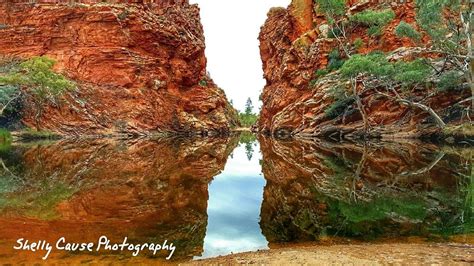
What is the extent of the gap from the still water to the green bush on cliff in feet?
99.9

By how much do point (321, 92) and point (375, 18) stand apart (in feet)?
33.1

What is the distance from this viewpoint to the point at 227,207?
38.1ft

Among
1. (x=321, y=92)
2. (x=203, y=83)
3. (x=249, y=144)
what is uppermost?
(x=203, y=83)

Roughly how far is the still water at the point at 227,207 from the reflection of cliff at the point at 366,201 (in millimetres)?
26

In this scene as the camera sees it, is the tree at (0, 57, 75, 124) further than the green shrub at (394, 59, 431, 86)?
Yes

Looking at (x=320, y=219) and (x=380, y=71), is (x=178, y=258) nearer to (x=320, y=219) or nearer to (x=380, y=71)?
(x=320, y=219)

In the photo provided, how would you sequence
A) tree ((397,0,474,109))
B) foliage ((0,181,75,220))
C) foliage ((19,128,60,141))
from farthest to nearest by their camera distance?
foliage ((19,128,60,141))
tree ((397,0,474,109))
foliage ((0,181,75,220))

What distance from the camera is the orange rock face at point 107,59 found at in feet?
183

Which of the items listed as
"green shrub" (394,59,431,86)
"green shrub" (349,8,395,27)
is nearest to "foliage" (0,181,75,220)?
"green shrub" (394,59,431,86)

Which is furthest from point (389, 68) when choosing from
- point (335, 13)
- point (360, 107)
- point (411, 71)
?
point (335, 13)

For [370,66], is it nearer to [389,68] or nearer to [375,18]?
[389,68]

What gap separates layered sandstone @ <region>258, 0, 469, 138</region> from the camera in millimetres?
41469

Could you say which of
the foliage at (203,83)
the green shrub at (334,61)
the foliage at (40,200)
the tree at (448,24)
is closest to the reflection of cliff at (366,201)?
the foliage at (40,200)

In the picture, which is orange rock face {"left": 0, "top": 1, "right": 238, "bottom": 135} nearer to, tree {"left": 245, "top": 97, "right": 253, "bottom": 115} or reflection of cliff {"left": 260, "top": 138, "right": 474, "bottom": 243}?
reflection of cliff {"left": 260, "top": 138, "right": 474, "bottom": 243}
